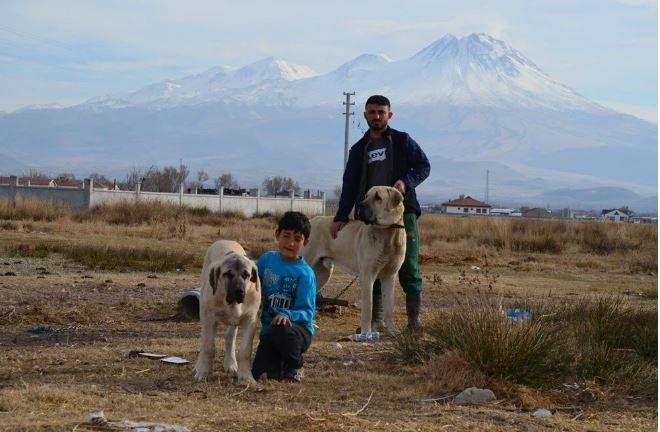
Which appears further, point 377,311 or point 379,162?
point 377,311

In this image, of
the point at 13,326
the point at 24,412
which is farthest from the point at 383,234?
the point at 24,412

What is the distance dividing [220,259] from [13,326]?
12.1ft

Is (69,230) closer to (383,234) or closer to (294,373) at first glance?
(383,234)

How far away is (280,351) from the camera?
26.1 ft

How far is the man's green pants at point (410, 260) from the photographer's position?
10.5 m

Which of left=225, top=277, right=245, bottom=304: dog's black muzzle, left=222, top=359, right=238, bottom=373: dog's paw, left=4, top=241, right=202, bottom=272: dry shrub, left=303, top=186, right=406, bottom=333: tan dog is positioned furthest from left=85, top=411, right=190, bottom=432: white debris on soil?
left=4, top=241, right=202, bottom=272: dry shrub

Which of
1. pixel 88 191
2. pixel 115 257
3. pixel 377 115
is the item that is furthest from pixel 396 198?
pixel 88 191

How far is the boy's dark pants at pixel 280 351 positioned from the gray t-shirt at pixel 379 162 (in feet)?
9.00

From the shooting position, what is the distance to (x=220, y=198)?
220 ft

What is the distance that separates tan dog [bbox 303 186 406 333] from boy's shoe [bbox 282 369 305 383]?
7.79 feet

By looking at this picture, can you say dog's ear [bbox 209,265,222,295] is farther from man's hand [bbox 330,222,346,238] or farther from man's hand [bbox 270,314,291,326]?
man's hand [bbox 330,222,346,238]

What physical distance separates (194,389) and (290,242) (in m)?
1.34

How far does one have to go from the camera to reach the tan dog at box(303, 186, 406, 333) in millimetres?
9977

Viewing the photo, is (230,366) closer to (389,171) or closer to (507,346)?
(507,346)
